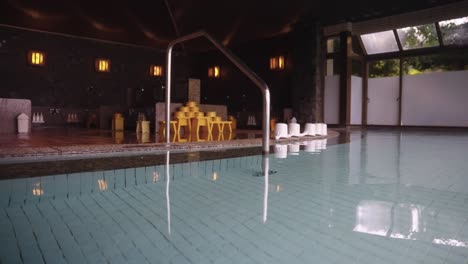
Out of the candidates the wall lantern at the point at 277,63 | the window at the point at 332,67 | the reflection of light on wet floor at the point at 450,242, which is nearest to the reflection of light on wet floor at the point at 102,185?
the reflection of light on wet floor at the point at 450,242

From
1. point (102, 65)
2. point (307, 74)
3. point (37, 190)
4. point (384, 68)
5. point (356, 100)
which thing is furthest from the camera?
point (356, 100)

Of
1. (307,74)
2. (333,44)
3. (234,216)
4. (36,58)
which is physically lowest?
(234,216)

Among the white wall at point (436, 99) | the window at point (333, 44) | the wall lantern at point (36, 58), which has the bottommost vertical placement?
the white wall at point (436, 99)

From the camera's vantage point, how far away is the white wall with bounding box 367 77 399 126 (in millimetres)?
13656

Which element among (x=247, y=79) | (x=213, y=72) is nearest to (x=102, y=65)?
(x=213, y=72)

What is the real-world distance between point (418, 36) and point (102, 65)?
40.3ft

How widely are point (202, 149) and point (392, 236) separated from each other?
3271mm

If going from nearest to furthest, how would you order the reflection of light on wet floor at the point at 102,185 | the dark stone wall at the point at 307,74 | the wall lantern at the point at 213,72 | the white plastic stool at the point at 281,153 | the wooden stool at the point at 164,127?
the reflection of light on wet floor at the point at 102,185 → the white plastic stool at the point at 281,153 → the wooden stool at the point at 164,127 → the dark stone wall at the point at 307,74 → the wall lantern at the point at 213,72

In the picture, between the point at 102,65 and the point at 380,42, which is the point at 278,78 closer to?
the point at 380,42

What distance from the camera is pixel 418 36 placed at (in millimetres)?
12344

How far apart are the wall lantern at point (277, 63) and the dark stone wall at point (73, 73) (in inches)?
181

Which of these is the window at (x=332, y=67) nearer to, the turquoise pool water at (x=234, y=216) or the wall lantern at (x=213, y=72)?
the wall lantern at (x=213, y=72)

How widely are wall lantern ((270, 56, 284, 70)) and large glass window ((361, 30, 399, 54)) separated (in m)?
3.65

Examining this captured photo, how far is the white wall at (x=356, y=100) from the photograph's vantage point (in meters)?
14.0
